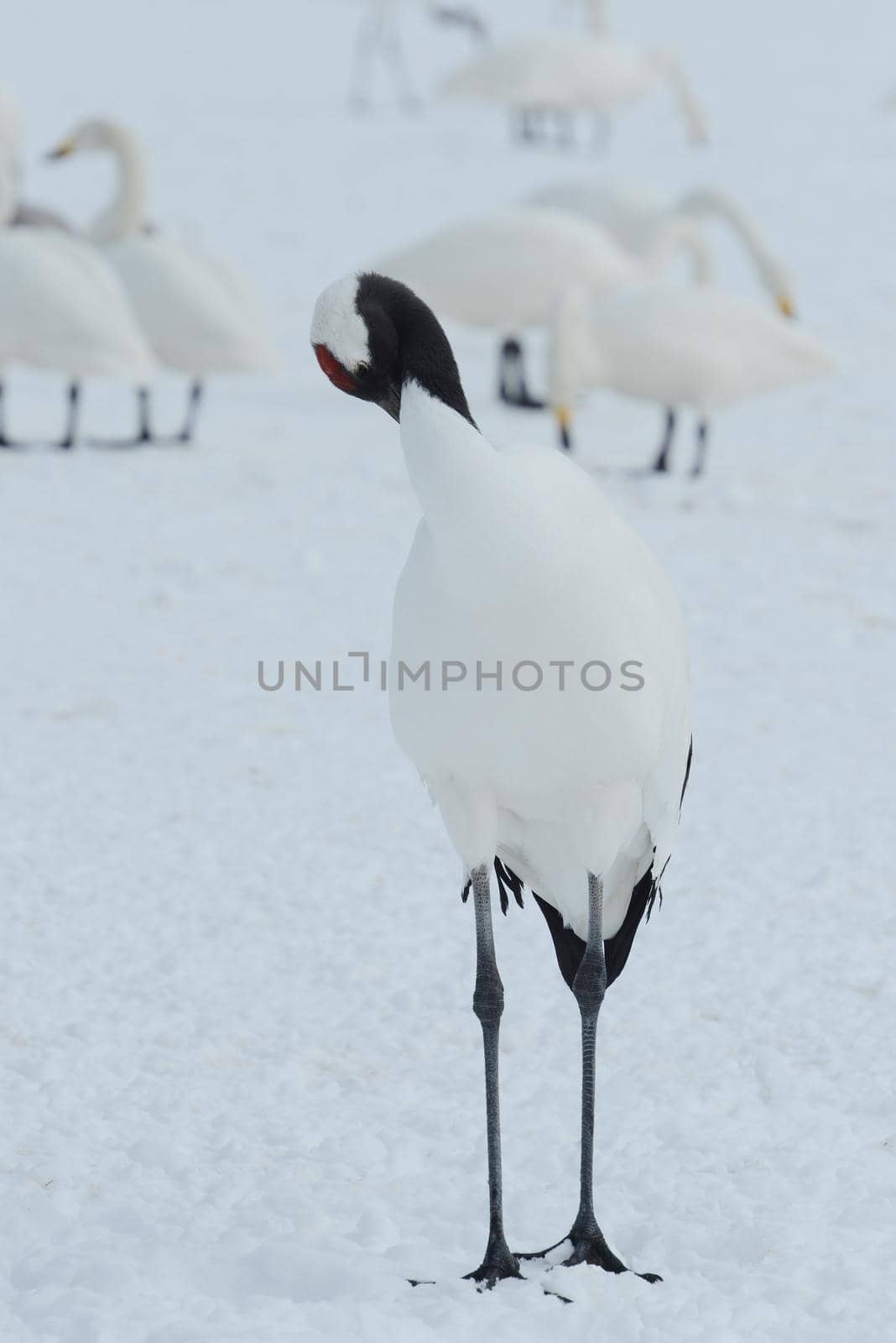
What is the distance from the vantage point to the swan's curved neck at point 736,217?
10125 mm

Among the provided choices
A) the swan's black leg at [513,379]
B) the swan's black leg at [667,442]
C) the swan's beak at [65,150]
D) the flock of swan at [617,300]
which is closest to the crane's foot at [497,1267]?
the flock of swan at [617,300]

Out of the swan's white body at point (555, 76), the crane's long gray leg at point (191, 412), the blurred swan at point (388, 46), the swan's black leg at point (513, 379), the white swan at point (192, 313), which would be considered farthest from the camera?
the blurred swan at point (388, 46)

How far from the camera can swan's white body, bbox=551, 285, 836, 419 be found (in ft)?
26.2

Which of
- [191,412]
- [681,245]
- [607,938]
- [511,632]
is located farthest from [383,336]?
[681,245]

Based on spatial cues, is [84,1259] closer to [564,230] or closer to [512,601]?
[512,601]

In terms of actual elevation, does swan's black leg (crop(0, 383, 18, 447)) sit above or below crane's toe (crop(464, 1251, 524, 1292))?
above

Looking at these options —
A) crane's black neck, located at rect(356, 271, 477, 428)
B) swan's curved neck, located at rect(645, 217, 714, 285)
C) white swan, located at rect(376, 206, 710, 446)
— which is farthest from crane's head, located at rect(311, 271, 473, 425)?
swan's curved neck, located at rect(645, 217, 714, 285)

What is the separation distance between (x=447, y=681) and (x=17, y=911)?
1.87 m

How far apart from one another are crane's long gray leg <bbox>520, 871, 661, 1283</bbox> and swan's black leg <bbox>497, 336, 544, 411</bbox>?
6867 millimetres

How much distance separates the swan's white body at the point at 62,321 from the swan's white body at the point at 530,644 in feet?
18.0

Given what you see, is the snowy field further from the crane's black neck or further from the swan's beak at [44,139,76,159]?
the swan's beak at [44,139,76,159]

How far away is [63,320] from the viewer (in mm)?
8000

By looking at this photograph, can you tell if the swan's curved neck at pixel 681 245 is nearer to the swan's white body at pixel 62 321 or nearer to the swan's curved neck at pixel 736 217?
the swan's curved neck at pixel 736 217

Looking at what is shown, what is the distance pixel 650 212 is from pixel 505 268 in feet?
5.90
